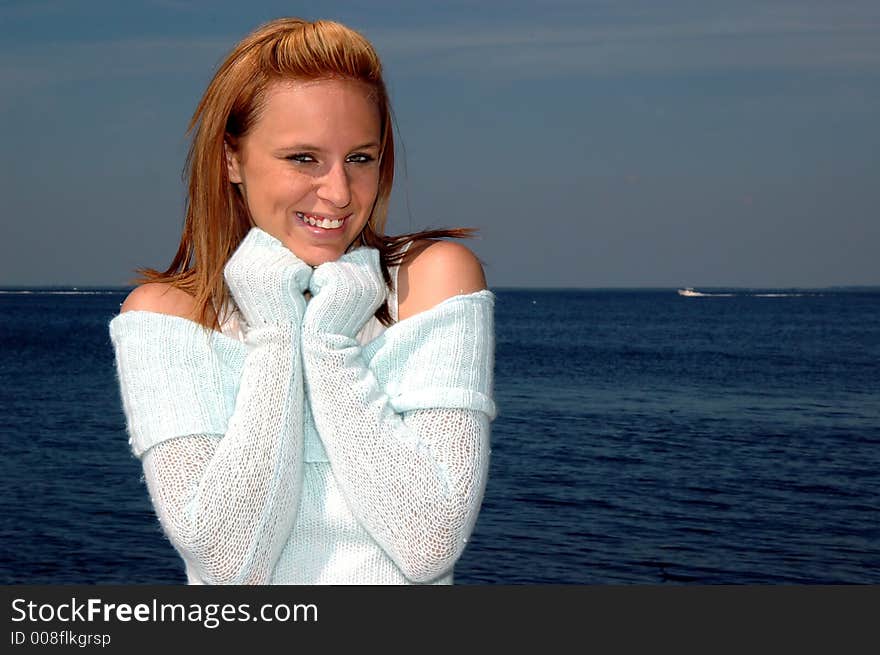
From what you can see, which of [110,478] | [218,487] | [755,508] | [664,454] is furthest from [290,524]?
[664,454]

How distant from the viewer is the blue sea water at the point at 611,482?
15312 mm

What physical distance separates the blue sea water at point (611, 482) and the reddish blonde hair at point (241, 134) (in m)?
11.5

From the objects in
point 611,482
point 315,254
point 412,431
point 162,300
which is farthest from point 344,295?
point 611,482

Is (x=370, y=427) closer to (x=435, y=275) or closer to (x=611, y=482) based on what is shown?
(x=435, y=275)

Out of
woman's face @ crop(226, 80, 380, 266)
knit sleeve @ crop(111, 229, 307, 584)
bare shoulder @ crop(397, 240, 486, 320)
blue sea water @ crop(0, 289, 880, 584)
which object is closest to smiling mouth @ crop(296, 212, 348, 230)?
woman's face @ crop(226, 80, 380, 266)

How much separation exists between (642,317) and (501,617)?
12007cm

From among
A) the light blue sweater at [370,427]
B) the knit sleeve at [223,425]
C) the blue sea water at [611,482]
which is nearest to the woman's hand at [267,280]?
the knit sleeve at [223,425]

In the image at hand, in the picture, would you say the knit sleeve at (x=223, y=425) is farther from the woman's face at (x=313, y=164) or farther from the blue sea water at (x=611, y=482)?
the blue sea water at (x=611, y=482)

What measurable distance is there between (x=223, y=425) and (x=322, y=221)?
0.60 metres

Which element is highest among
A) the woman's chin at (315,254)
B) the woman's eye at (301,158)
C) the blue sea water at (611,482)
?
the woman's eye at (301,158)

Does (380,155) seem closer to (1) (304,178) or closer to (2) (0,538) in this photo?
(1) (304,178)

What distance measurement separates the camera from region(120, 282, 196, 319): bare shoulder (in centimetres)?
292

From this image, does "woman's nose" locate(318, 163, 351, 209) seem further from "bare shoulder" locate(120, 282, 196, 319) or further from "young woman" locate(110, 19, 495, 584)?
"bare shoulder" locate(120, 282, 196, 319)

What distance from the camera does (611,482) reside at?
21.7 m
